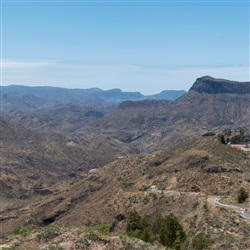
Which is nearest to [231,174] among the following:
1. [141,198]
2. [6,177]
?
[141,198]

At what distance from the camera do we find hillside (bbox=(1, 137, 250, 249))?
40.2 m

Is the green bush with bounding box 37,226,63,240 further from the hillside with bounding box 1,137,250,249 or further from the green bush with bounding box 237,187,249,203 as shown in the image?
the green bush with bounding box 237,187,249,203

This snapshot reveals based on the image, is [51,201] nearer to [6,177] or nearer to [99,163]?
[6,177]

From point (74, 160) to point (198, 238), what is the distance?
482 feet

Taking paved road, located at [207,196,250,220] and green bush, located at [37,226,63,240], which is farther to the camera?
paved road, located at [207,196,250,220]

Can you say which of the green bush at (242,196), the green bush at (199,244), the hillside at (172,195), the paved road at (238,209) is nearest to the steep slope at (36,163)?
the hillside at (172,195)

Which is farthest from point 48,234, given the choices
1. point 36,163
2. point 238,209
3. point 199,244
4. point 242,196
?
point 36,163

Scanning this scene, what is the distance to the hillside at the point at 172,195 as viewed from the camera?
4025 centimetres

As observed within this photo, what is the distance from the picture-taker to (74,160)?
177125 millimetres

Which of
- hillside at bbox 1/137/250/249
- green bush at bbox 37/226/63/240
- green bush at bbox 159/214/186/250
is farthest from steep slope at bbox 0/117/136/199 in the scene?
green bush at bbox 37/226/63/240

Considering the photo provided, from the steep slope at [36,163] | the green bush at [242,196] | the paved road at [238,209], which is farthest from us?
the steep slope at [36,163]

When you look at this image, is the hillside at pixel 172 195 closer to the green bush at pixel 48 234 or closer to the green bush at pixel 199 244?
the green bush at pixel 199 244

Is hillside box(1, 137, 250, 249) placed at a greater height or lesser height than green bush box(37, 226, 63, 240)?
lesser

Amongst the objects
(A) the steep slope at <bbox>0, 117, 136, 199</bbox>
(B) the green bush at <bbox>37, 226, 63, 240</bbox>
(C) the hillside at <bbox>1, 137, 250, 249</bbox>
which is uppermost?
(B) the green bush at <bbox>37, 226, 63, 240</bbox>
